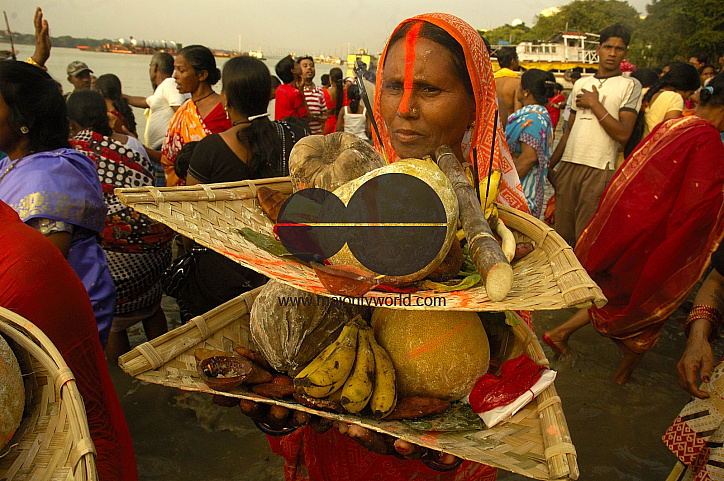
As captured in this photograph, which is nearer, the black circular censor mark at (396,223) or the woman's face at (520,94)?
the black circular censor mark at (396,223)

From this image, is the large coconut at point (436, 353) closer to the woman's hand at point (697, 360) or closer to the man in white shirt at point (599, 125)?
the woman's hand at point (697, 360)

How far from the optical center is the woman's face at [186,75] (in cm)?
418

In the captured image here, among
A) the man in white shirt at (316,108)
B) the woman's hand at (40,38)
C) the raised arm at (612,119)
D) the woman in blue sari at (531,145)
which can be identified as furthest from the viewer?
the man in white shirt at (316,108)

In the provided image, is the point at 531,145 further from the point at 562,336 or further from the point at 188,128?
the point at 188,128

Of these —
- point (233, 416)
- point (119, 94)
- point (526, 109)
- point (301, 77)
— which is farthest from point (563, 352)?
point (301, 77)

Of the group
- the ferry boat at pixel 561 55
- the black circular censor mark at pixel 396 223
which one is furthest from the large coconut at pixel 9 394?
the ferry boat at pixel 561 55

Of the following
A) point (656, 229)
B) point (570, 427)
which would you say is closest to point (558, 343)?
point (570, 427)

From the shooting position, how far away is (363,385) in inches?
50.3

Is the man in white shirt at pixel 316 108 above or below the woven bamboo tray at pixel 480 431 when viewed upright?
above

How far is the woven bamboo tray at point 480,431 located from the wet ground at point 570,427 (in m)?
1.81

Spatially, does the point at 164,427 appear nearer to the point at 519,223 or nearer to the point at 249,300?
the point at 249,300

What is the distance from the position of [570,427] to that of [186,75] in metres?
4.58

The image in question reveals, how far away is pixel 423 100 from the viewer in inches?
59.4

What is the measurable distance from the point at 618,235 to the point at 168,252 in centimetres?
373
